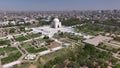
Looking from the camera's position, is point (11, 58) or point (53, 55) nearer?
point (11, 58)

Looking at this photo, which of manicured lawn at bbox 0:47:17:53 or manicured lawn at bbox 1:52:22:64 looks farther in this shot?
manicured lawn at bbox 0:47:17:53

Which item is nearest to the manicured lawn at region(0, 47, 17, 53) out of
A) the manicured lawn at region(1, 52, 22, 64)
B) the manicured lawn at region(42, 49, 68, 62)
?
the manicured lawn at region(1, 52, 22, 64)

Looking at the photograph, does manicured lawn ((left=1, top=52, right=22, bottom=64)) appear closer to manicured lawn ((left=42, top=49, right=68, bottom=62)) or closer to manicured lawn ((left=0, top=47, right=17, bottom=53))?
manicured lawn ((left=0, top=47, right=17, bottom=53))

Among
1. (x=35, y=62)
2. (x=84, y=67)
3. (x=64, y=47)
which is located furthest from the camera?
(x=64, y=47)

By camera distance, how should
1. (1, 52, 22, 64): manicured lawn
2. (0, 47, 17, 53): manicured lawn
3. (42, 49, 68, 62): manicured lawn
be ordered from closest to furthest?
(1, 52, 22, 64): manicured lawn, (42, 49, 68, 62): manicured lawn, (0, 47, 17, 53): manicured lawn

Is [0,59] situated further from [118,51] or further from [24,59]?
[118,51]

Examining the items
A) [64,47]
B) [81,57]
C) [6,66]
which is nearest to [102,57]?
[81,57]

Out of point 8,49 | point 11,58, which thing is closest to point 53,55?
point 11,58

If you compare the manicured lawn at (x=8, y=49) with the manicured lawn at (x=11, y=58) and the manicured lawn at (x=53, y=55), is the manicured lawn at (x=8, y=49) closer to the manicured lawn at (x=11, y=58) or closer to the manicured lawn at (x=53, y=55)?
the manicured lawn at (x=11, y=58)

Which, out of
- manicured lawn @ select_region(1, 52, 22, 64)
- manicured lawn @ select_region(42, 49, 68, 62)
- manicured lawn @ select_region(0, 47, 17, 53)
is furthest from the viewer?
manicured lawn @ select_region(0, 47, 17, 53)

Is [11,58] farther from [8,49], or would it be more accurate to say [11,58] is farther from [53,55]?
[53,55]

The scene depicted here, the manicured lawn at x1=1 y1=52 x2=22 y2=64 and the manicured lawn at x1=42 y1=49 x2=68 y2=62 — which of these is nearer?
the manicured lawn at x1=1 y1=52 x2=22 y2=64
